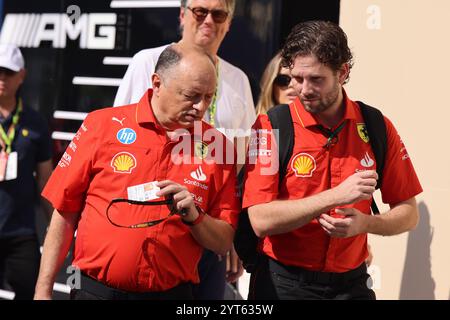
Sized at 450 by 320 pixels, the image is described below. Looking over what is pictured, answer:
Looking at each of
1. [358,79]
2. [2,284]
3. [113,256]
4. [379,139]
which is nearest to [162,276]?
[113,256]

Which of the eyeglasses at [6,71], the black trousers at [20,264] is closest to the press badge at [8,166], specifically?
the black trousers at [20,264]

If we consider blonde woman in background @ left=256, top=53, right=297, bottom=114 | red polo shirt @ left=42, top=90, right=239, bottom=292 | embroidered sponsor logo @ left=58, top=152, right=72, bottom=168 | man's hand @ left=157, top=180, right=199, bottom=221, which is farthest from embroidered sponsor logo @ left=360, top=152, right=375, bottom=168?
blonde woman in background @ left=256, top=53, right=297, bottom=114

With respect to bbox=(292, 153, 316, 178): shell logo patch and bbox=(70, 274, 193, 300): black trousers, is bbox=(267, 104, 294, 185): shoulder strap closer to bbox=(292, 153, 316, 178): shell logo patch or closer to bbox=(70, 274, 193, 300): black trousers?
bbox=(292, 153, 316, 178): shell logo patch

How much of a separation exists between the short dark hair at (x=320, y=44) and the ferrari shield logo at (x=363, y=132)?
10.7 inches

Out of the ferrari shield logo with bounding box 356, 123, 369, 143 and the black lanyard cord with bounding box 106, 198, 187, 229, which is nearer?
the black lanyard cord with bounding box 106, 198, 187, 229

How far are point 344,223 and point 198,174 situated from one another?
0.64 meters

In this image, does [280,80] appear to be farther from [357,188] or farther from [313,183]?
[357,188]

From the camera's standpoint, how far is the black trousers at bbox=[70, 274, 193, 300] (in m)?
3.39

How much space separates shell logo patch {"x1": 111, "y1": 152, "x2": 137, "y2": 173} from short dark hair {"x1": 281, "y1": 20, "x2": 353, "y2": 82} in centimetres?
78

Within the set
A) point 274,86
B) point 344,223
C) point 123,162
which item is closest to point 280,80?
point 274,86

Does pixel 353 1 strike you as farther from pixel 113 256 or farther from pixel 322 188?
pixel 113 256

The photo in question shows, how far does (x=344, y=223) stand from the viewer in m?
3.26

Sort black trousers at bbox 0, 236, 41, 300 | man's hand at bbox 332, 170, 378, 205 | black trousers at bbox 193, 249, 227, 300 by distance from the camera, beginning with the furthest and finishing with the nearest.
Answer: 1. black trousers at bbox 0, 236, 41, 300
2. black trousers at bbox 193, 249, 227, 300
3. man's hand at bbox 332, 170, 378, 205

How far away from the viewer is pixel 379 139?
139 inches
